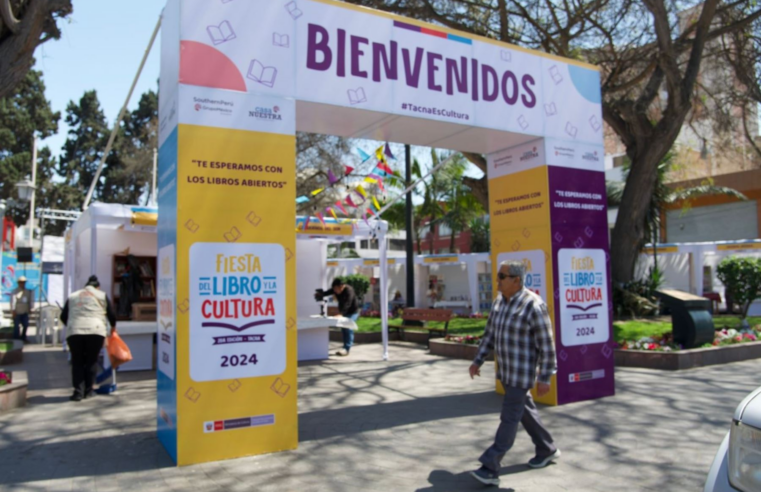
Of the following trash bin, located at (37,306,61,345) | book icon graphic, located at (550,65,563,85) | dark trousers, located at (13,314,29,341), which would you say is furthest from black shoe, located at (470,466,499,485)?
dark trousers, located at (13,314,29,341)

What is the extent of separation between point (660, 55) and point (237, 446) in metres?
11.5

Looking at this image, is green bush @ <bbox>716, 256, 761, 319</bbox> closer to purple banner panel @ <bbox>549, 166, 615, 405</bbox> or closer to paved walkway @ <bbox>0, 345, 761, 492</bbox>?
paved walkway @ <bbox>0, 345, 761, 492</bbox>

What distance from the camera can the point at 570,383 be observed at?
714cm

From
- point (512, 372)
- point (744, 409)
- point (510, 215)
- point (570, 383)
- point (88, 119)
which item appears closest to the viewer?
point (744, 409)

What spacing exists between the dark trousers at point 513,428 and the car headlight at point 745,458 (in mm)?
1957

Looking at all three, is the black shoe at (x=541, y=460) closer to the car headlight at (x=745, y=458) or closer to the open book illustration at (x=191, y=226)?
the car headlight at (x=745, y=458)

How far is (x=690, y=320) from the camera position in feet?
33.2

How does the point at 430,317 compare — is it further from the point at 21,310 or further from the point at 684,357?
the point at 21,310

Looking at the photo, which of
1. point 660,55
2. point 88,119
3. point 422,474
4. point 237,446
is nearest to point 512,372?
point 422,474

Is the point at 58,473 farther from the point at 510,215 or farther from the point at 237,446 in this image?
the point at 510,215

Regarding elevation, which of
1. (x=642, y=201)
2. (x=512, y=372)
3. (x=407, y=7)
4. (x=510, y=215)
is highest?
(x=407, y=7)

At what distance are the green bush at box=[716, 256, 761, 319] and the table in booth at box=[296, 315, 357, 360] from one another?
1157 cm

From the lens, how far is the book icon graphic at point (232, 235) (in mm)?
5301

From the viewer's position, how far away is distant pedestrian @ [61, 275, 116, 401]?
7.84 m
